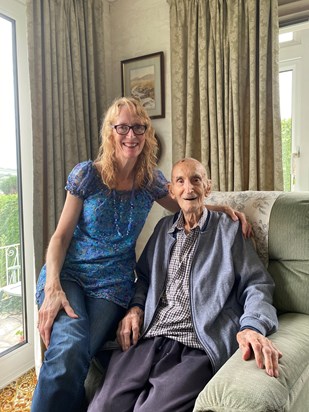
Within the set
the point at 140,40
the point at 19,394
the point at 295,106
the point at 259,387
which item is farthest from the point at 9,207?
the point at 295,106

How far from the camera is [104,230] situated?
1520 millimetres

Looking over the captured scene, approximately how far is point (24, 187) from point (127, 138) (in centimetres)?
99

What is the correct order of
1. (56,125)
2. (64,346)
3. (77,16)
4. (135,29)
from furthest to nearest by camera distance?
(135,29) < (77,16) < (56,125) < (64,346)

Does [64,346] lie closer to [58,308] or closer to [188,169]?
[58,308]

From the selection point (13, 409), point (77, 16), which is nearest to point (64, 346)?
point (13, 409)

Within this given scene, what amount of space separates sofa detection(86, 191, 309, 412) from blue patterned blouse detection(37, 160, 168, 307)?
299mm

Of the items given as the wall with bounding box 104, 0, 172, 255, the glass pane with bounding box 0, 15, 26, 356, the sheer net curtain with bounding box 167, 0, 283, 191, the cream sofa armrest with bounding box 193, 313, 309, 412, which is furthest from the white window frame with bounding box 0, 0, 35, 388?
the cream sofa armrest with bounding box 193, 313, 309, 412

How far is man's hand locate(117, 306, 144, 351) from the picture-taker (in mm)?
1336

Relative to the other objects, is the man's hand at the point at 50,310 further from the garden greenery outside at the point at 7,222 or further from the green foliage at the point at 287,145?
the green foliage at the point at 287,145

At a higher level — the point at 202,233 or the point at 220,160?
the point at 220,160

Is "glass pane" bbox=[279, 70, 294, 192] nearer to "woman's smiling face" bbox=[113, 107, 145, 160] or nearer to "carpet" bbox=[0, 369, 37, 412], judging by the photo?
"woman's smiling face" bbox=[113, 107, 145, 160]

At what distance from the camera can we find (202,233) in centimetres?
145

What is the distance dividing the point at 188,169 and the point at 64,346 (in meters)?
0.79

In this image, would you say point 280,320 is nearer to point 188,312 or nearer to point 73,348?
point 188,312
